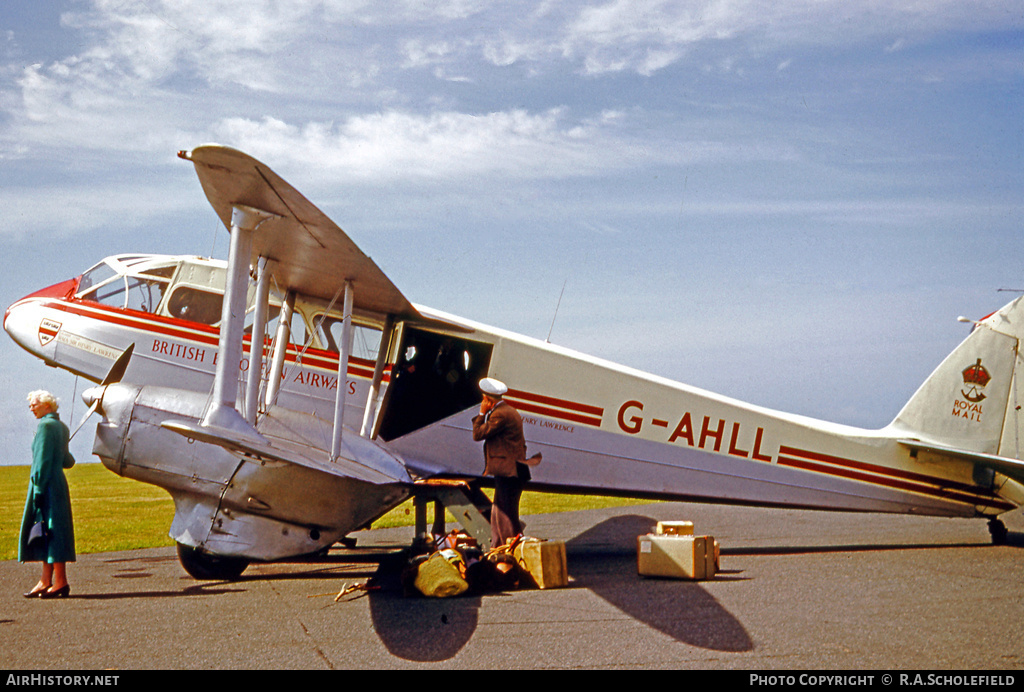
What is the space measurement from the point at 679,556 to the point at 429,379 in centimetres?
338

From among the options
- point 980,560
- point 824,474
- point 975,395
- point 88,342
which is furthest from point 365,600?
point 975,395

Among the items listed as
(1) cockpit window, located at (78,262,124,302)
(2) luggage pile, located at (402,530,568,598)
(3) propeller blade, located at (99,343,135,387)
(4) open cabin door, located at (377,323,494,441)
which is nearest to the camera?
(2) luggage pile, located at (402,530,568,598)

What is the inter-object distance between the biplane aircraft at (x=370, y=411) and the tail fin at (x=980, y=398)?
0.08 feet

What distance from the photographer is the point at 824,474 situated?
9906 millimetres

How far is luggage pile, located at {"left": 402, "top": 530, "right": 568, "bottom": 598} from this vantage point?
6816 millimetres

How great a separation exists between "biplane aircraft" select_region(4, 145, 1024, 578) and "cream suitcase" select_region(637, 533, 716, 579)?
1.46 m

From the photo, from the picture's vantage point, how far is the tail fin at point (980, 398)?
10.2 meters

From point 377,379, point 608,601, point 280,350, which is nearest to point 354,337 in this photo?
point 377,379

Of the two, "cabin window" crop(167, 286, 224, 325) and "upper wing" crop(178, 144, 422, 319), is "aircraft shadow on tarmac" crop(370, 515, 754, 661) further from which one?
"cabin window" crop(167, 286, 224, 325)

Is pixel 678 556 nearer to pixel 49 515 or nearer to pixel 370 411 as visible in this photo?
pixel 370 411

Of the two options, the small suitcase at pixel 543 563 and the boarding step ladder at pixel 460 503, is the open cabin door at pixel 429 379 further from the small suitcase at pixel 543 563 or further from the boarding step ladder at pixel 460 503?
the small suitcase at pixel 543 563

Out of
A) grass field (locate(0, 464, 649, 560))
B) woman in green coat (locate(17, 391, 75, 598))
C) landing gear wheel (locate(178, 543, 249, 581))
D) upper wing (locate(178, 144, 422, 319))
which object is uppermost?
upper wing (locate(178, 144, 422, 319))

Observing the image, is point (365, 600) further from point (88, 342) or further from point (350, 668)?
point (88, 342)

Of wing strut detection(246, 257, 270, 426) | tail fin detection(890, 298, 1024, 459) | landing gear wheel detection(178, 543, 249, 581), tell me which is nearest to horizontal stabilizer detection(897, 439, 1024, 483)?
tail fin detection(890, 298, 1024, 459)
